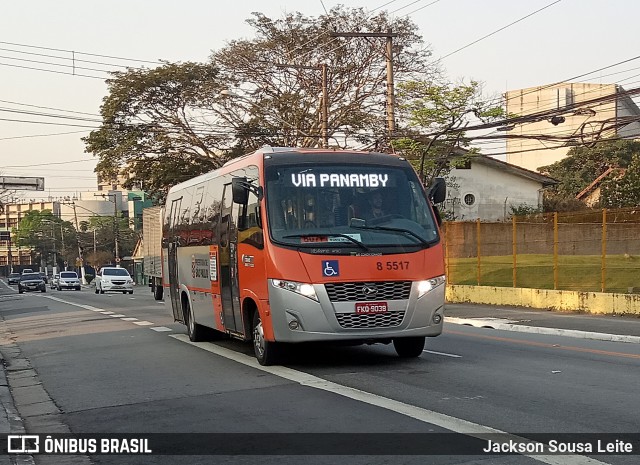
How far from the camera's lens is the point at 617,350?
14758 mm

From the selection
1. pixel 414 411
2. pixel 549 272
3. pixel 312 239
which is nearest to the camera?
pixel 414 411

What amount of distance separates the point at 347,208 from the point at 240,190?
158cm

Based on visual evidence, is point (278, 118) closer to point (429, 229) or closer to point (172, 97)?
point (172, 97)

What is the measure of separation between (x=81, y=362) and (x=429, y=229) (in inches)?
249

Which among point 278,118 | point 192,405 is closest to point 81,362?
point 192,405

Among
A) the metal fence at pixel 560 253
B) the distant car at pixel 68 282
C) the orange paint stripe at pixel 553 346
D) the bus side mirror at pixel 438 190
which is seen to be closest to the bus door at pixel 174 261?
the orange paint stripe at pixel 553 346

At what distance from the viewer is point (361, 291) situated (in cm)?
1209

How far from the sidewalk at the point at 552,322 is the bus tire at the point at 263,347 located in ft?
23.6

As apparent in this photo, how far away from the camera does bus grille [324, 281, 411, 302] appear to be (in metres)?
12.0

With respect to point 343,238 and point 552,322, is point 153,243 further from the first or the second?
point 343,238

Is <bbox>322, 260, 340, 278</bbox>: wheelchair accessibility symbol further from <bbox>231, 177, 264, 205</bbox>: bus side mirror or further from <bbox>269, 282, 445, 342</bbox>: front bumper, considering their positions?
<bbox>231, 177, 264, 205</bbox>: bus side mirror

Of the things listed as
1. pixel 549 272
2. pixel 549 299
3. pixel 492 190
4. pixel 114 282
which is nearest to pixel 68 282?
pixel 114 282

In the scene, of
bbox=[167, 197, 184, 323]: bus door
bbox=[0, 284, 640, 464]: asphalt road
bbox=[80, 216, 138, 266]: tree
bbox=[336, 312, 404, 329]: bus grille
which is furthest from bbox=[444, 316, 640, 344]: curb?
bbox=[80, 216, 138, 266]: tree

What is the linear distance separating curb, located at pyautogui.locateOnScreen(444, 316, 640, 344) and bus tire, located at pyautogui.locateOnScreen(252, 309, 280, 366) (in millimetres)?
7125
